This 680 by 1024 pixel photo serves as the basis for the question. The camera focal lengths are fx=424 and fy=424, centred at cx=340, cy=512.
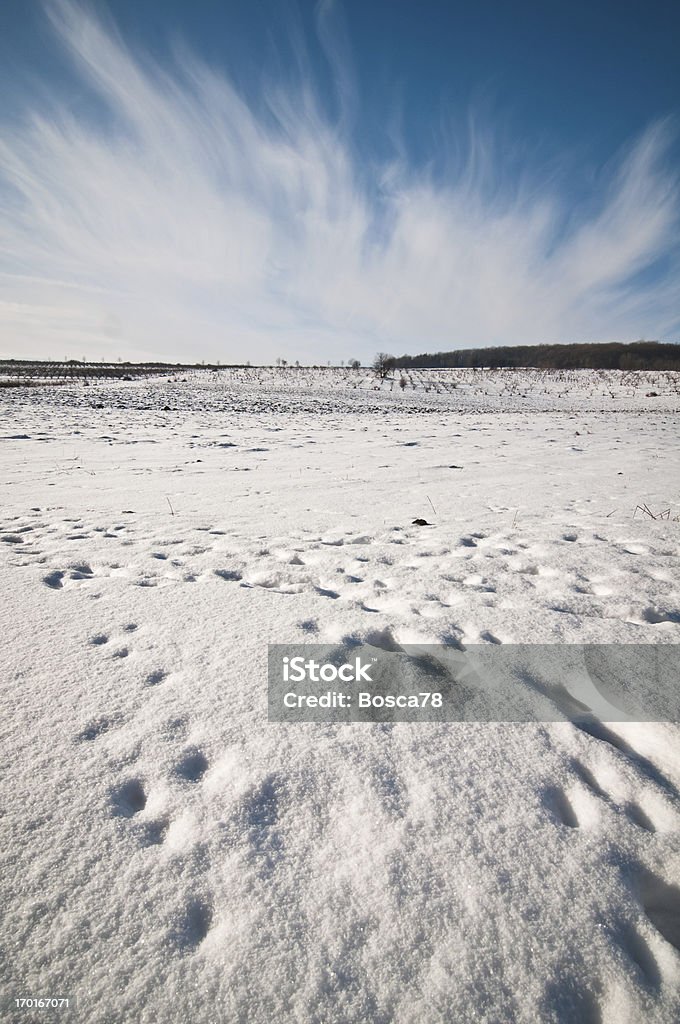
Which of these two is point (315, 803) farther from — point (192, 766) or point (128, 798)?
point (128, 798)

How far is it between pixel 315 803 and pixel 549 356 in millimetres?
100767

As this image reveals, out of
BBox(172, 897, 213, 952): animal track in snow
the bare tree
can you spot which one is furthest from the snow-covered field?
the bare tree

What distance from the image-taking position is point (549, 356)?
8656cm

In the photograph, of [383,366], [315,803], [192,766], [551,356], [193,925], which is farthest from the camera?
[551,356]

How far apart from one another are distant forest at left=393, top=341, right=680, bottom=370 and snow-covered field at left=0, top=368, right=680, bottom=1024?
71.1m

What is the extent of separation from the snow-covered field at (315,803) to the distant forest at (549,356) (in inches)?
2799

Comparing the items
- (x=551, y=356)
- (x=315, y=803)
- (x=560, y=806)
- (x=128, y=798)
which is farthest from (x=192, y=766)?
(x=551, y=356)

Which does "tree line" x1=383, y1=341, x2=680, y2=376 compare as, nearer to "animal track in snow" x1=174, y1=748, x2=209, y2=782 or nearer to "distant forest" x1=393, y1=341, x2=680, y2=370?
"distant forest" x1=393, y1=341, x2=680, y2=370

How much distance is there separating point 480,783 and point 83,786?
1382 mm

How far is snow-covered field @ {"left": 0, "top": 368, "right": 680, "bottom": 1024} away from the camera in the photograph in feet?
3.43

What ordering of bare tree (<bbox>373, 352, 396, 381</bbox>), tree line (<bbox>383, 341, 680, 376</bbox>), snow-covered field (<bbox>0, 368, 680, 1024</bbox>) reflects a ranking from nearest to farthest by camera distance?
snow-covered field (<bbox>0, 368, 680, 1024</bbox>) → bare tree (<bbox>373, 352, 396, 381</bbox>) → tree line (<bbox>383, 341, 680, 376</bbox>)

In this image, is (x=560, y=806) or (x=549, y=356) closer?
(x=560, y=806)

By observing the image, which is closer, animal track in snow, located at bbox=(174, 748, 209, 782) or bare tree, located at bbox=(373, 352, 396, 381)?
animal track in snow, located at bbox=(174, 748, 209, 782)

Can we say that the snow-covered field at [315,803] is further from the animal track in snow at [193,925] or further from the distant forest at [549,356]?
the distant forest at [549,356]
